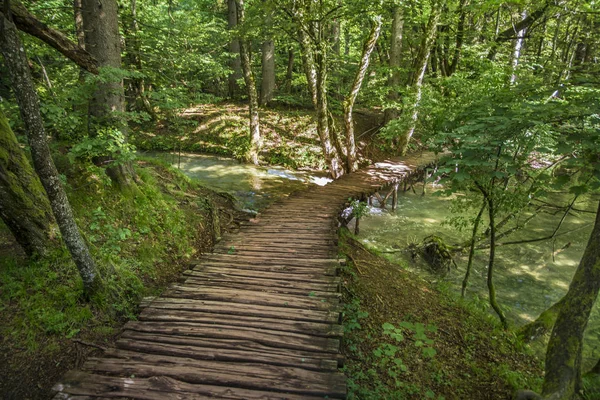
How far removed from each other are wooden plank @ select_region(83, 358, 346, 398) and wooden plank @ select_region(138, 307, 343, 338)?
2.27 feet

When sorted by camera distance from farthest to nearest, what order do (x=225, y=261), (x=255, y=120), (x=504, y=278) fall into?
(x=255, y=120), (x=504, y=278), (x=225, y=261)

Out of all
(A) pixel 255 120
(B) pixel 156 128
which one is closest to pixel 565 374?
(A) pixel 255 120

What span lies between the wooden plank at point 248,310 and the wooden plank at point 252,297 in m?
0.10

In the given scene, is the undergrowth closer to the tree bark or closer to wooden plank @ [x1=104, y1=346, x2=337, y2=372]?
wooden plank @ [x1=104, y1=346, x2=337, y2=372]

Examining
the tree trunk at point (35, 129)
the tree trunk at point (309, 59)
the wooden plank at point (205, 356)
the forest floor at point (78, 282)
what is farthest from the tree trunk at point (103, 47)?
the tree trunk at point (309, 59)

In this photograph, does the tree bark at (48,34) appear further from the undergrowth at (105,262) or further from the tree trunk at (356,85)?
the tree trunk at (356,85)

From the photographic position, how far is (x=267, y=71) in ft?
67.9

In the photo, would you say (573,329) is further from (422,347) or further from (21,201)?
(21,201)

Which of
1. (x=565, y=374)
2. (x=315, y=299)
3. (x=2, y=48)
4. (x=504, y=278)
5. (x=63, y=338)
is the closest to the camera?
(x=2, y=48)

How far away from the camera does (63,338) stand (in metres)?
4.42

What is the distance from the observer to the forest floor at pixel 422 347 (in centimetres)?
481

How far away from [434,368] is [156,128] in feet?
67.8

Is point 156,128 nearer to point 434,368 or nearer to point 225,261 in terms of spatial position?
point 225,261

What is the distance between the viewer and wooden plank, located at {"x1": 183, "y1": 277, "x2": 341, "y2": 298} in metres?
5.27
